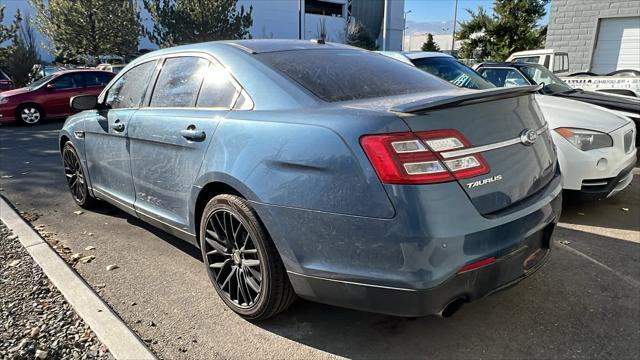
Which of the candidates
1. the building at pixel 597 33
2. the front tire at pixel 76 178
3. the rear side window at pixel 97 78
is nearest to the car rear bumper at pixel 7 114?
the rear side window at pixel 97 78

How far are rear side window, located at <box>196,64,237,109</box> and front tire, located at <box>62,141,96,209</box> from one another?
2.25 metres

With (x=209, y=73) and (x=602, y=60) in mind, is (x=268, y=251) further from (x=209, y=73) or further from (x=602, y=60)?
(x=602, y=60)

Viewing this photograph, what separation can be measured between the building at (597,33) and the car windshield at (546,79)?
849 cm

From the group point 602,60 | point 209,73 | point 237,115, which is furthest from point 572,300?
point 602,60

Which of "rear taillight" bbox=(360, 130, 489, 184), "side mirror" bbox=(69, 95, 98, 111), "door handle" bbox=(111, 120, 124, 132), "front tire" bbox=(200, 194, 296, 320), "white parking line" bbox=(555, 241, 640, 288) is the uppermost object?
"rear taillight" bbox=(360, 130, 489, 184)


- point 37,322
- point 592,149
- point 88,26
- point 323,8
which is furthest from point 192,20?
point 323,8

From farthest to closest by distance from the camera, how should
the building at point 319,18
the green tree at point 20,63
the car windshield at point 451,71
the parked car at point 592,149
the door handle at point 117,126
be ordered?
the building at point 319,18
the green tree at point 20,63
the car windshield at point 451,71
the parked car at point 592,149
the door handle at point 117,126

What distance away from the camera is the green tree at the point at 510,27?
59.9 feet

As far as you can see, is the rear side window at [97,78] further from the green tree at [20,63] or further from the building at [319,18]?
the building at [319,18]

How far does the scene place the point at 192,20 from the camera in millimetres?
25328

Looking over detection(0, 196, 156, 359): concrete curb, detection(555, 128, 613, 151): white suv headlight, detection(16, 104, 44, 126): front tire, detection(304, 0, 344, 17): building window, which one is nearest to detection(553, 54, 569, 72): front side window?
detection(555, 128, 613, 151): white suv headlight

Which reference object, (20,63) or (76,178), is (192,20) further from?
(76,178)

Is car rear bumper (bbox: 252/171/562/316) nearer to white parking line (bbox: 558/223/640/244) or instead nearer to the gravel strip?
the gravel strip

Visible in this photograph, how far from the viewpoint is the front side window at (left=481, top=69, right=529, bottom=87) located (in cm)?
672
